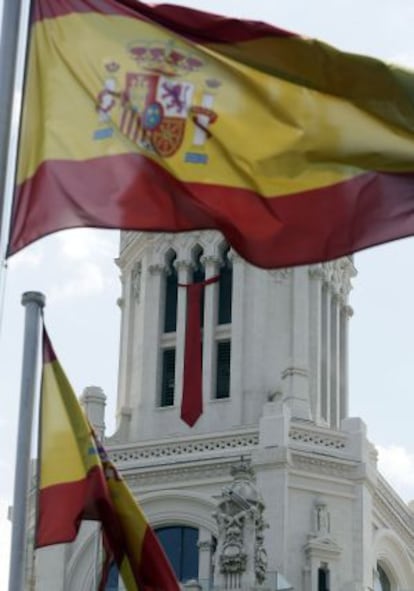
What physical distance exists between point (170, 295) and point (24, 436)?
137 feet

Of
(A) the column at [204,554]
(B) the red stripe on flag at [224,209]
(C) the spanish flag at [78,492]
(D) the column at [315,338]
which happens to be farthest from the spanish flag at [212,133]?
(D) the column at [315,338]

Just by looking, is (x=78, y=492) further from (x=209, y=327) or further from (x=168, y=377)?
(x=168, y=377)

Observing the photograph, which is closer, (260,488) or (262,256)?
(262,256)

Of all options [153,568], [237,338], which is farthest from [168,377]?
[153,568]

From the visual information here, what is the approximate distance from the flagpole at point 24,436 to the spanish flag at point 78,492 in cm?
44

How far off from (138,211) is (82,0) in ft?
5.62

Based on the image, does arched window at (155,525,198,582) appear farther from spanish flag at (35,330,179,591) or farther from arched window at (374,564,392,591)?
spanish flag at (35,330,179,591)

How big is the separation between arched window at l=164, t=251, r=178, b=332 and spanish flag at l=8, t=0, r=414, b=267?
42.1m

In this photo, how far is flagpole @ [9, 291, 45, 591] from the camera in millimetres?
13273

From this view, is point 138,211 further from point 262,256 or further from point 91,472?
point 91,472

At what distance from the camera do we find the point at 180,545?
50.4 metres

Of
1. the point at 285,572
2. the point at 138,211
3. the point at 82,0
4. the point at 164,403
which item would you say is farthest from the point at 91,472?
the point at 164,403

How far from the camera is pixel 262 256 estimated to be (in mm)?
12422

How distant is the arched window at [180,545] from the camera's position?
50000 millimetres
